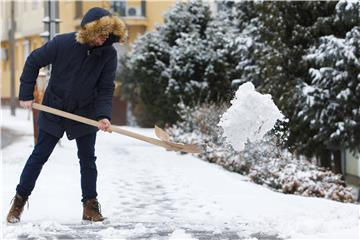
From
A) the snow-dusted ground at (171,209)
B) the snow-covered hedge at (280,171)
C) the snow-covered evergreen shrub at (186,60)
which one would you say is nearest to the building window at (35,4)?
the snow-covered evergreen shrub at (186,60)

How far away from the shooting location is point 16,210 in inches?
214

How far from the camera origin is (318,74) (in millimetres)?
11617

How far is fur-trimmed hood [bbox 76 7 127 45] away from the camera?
5254mm

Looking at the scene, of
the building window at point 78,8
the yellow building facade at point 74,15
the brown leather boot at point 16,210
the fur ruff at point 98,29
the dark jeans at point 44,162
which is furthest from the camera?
the building window at point 78,8

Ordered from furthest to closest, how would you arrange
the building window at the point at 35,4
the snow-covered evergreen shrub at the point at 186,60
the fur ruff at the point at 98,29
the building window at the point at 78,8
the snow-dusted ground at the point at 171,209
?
the building window at the point at 35,4 < the building window at the point at 78,8 < the snow-covered evergreen shrub at the point at 186,60 < the fur ruff at the point at 98,29 < the snow-dusted ground at the point at 171,209

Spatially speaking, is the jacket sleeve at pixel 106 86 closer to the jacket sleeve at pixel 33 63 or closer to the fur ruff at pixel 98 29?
the fur ruff at pixel 98 29

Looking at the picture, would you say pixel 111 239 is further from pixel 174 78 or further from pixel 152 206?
pixel 174 78

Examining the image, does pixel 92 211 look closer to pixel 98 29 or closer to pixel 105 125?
pixel 105 125

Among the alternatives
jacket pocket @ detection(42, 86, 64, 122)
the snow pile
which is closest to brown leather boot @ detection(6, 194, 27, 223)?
jacket pocket @ detection(42, 86, 64, 122)

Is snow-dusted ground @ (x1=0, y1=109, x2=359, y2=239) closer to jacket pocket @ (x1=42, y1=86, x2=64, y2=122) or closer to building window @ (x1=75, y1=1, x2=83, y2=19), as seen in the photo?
jacket pocket @ (x1=42, y1=86, x2=64, y2=122)

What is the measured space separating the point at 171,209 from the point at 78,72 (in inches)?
67.7

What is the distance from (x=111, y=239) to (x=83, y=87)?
1.25 metres

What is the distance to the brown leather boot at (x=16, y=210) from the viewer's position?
5.37 metres

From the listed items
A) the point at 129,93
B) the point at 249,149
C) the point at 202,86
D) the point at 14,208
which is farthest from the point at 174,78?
the point at 14,208
